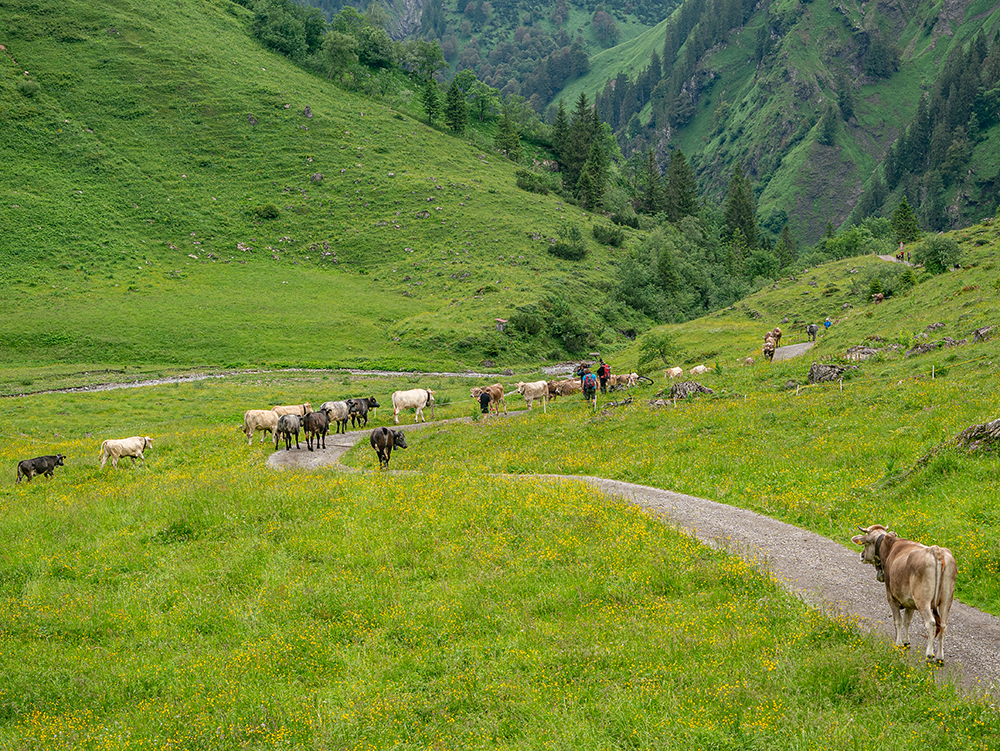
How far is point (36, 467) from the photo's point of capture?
26141 mm

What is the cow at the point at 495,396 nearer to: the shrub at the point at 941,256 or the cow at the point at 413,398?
the cow at the point at 413,398

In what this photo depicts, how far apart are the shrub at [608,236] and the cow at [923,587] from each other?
107m

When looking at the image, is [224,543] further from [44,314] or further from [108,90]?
[108,90]

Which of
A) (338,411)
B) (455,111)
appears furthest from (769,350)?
(455,111)

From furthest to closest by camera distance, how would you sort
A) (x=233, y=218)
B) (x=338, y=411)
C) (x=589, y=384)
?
(x=233, y=218) < (x=589, y=384) < (x=338, y=411)

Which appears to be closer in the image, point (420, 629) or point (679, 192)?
point (420, 629)

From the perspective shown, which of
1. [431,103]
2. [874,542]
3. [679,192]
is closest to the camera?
[874,542]

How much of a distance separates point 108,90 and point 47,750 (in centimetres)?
13269

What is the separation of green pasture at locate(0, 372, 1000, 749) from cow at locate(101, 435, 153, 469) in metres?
5.50

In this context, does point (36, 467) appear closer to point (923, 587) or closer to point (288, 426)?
point (288, 426)

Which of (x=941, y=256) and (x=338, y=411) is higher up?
(x=941, y=256)

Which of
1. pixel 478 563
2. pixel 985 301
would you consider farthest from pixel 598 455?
pixel 985 301

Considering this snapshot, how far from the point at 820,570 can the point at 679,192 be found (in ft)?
508

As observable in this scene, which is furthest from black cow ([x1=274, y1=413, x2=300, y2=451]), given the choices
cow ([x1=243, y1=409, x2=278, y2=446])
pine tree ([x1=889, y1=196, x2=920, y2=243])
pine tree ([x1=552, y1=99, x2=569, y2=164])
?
pine tree ([x1=552, y1=99, x2=569, y2=164])
